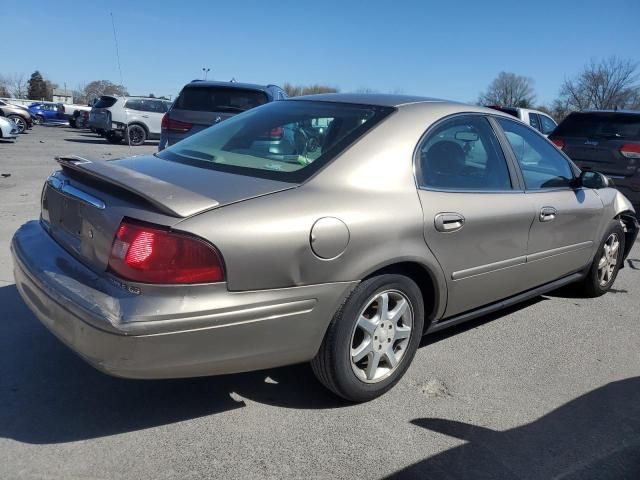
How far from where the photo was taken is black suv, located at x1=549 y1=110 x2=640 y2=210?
779cm

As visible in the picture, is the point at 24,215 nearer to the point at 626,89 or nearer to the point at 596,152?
the point at 596,152

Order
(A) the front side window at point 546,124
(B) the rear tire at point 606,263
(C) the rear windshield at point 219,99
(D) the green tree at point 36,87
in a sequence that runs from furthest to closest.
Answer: (D) the green tree at point 36,87 → (A) the front side window at point 546,124 → (C) the rear windshield at point 219,99 → (B) the rear tire at point 606,263

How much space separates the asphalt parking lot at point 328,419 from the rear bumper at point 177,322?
0.39m

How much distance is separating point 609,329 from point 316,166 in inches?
114

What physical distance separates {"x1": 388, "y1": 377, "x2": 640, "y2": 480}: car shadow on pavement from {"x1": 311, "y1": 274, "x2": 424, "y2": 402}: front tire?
319 millimetres

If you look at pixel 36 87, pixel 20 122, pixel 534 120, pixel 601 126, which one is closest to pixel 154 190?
pixel 601 126

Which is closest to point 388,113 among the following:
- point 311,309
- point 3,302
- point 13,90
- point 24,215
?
point 311,309

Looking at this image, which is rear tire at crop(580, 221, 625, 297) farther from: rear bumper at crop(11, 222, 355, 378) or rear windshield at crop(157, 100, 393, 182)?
rear bumper at crop(11, 222, 355, 378)

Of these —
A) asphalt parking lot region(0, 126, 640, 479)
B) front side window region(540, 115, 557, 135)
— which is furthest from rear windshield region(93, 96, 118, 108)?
asphalt parking lot region(0, 126, 640, 479)

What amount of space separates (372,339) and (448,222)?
770mm

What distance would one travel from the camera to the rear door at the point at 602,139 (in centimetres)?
788

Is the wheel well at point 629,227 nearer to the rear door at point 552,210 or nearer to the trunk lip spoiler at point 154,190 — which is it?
the rear door at point 552,210

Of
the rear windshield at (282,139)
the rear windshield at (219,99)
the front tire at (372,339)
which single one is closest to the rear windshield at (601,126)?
the rear windshield at (219,99)

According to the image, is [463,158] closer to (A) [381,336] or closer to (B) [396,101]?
(B) [396,101]
